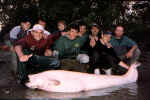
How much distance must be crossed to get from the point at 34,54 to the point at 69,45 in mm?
758

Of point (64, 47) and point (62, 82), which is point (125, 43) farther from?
point (62, 82)

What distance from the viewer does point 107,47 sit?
527 centimetres

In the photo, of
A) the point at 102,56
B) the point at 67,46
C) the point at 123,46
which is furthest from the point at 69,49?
the point at 123,46

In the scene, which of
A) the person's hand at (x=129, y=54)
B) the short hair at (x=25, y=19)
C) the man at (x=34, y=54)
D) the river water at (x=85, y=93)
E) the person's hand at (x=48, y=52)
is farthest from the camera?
the short hair at (x=25, y=19)

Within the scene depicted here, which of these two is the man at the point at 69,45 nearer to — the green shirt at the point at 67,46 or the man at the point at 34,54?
the green shirt at the point at 67,46

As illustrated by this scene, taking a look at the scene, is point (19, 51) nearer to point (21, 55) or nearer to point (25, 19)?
point (21, 55)

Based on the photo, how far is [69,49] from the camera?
5.18 metres

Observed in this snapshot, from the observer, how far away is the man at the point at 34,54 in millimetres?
4599

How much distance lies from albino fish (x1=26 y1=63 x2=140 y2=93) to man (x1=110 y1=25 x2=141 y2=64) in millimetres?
1136

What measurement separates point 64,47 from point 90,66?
0.65 metres

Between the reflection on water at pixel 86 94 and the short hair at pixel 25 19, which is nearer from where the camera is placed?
the reflection on water at pixel 86 94

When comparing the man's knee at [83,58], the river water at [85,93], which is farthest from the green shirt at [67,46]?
the river water at [85,93]

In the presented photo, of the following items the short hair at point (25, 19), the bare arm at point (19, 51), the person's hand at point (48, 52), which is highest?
the short hair at point (25, 19)

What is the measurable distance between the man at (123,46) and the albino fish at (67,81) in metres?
1.14
